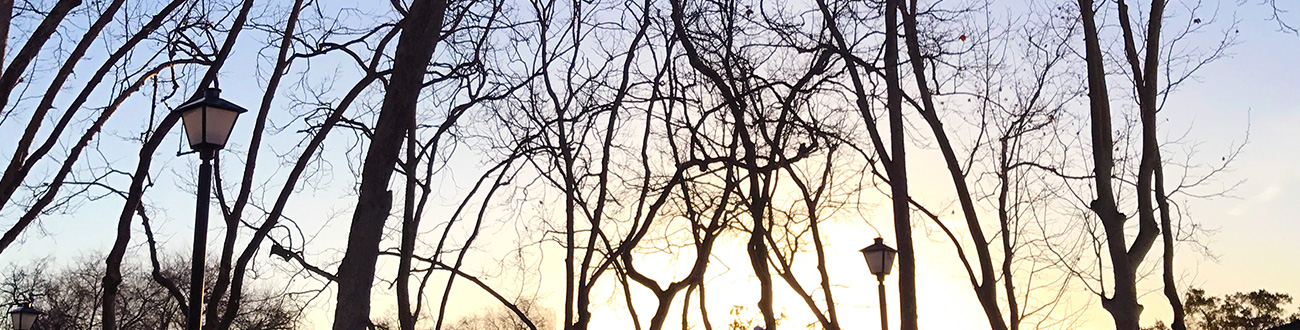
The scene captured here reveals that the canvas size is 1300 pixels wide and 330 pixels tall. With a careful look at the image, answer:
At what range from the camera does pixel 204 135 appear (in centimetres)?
757

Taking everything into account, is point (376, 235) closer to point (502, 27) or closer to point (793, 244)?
point (502, 27)

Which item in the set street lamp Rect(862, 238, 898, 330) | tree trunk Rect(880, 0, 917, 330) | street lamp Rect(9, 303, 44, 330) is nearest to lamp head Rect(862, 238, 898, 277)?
street lamp Rect(862, 238, 898, 330)

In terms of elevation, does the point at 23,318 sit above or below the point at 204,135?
above

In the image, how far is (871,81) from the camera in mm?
13438

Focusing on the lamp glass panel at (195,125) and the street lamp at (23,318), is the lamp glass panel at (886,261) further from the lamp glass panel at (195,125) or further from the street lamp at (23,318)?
the street lamp at (23,318)

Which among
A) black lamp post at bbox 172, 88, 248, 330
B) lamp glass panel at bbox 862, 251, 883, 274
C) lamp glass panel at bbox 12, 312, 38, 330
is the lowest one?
black lamp post at bbox 172, 88, 248, 330

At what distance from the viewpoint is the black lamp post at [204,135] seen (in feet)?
24.8

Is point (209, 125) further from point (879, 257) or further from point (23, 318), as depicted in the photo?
point (23, 318)

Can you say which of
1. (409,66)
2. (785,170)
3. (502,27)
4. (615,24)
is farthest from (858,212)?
(409,66)

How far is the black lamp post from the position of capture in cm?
757

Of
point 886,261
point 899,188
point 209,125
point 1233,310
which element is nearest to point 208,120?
point 209,125

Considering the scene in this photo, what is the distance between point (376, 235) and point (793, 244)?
338 inches

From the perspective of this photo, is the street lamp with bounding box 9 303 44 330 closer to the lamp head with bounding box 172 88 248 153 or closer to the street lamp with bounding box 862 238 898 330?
the lamp head with bounding box 172 88 248 153

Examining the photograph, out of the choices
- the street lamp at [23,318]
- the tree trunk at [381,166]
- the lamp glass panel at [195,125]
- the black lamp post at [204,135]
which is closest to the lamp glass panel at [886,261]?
the tree trunk at [381,166]
